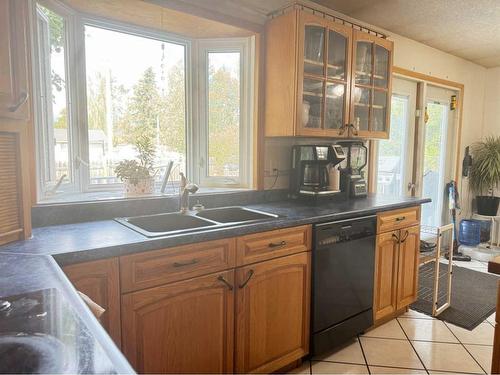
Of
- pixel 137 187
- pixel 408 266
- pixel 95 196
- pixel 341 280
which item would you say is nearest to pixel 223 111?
pixel 137 187

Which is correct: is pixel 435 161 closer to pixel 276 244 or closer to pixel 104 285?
pixel 276 244

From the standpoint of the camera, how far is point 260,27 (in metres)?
2.36

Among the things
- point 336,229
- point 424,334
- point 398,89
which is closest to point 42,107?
point 336,229

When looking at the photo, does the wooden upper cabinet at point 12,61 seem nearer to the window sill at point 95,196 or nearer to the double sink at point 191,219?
the window sill at point 95,196

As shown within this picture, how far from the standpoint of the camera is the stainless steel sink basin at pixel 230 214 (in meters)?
2.08

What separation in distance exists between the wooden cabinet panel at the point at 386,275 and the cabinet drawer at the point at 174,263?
3.89 feet

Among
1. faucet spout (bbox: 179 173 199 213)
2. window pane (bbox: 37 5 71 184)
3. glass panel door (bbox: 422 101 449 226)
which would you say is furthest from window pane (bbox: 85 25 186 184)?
glass panel door (bbox: 422 101 449 226)

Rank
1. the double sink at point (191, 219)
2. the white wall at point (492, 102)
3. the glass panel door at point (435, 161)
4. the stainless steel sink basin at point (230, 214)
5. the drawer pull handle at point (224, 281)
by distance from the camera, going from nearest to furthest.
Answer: the drawer pull handle at point (224, 281), the double sink at point (191, 219), the stainless steel sink basin at point (230, 214), the glass panel door at point (435, 161), the white wall at point (492, 102)

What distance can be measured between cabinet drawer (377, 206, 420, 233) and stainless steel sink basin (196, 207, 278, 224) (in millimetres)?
837

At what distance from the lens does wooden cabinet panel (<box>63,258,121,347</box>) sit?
4.02 ft

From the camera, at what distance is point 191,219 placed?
1975 millimetres

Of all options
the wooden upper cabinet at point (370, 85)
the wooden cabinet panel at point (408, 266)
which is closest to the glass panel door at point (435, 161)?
the wooden upper cabinet at point (370, 85)

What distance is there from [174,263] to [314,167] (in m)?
1.40

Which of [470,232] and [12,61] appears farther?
[470,232]
